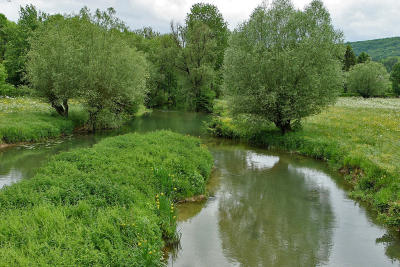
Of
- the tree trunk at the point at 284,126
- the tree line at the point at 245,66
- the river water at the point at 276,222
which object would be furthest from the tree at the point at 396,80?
the river water at the point at 276,222

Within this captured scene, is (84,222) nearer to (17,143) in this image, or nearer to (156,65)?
(17,143)

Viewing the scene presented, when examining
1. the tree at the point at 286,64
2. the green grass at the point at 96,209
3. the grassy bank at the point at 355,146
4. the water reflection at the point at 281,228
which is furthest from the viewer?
the tree at the point at 286,64

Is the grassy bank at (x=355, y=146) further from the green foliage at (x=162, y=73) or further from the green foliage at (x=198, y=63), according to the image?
the green foliage at (x=162, y=73)

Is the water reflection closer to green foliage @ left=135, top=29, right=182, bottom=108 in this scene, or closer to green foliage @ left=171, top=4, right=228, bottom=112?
green foliage @ left=171, top=4, right=228, bottom=112

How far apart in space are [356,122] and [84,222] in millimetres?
26603

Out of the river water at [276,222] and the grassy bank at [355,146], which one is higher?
the grassy bank at [355,146]

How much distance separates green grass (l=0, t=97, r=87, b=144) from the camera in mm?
22469

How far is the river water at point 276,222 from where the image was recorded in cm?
882

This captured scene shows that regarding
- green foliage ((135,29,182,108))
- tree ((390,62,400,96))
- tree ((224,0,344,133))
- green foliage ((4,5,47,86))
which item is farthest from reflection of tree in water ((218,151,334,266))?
tree ((390,62,400,96))

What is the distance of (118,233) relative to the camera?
24.3ft

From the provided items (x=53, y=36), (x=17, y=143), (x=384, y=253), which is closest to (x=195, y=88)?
(x=53, y=36)

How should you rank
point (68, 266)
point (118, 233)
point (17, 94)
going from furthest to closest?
point (17, 94) → point (118, 233) → point (68, 266)

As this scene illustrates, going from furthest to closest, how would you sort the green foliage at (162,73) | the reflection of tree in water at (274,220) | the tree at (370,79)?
the tree at (370,79) < the green foliage at (162,73) < the reflection of tree in water at (274,220)

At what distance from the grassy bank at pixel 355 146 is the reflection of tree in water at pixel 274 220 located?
2023 millimetres
